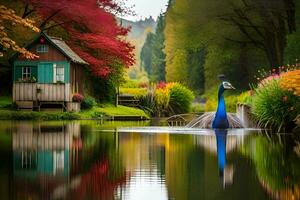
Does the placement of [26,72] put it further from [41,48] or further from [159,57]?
[159,57]

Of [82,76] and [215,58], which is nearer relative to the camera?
[82,76]

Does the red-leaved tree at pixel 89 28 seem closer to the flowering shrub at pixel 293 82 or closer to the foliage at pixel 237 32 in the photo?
the foliage at pixel 237 32

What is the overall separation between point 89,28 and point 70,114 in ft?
26.0

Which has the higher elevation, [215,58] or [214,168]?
[215,58]

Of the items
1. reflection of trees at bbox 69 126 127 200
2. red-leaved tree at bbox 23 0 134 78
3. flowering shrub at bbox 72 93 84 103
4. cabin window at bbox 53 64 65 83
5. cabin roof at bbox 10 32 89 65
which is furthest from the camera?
red-leaved tree at bbox 23 0 134 78

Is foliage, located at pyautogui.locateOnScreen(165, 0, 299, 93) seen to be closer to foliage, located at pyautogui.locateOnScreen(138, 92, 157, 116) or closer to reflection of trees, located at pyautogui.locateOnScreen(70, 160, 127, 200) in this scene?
foliage, located at pyautogui.locateOnScreen(138, 92, 157, 116)

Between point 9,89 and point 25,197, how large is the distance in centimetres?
3657

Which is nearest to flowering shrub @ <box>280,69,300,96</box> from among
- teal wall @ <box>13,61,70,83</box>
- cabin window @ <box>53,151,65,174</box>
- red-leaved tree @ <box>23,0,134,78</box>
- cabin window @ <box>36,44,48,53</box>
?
cabin window @ <box>53,151,65,174</box>

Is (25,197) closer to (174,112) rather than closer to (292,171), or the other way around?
(292,171)

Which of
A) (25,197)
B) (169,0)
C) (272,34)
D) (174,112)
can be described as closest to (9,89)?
(174,112)

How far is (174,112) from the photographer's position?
50656 mm

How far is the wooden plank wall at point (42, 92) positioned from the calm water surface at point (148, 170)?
2274cm

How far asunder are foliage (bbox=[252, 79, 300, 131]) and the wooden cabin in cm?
1709

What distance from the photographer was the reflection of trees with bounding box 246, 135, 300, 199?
9.09m
